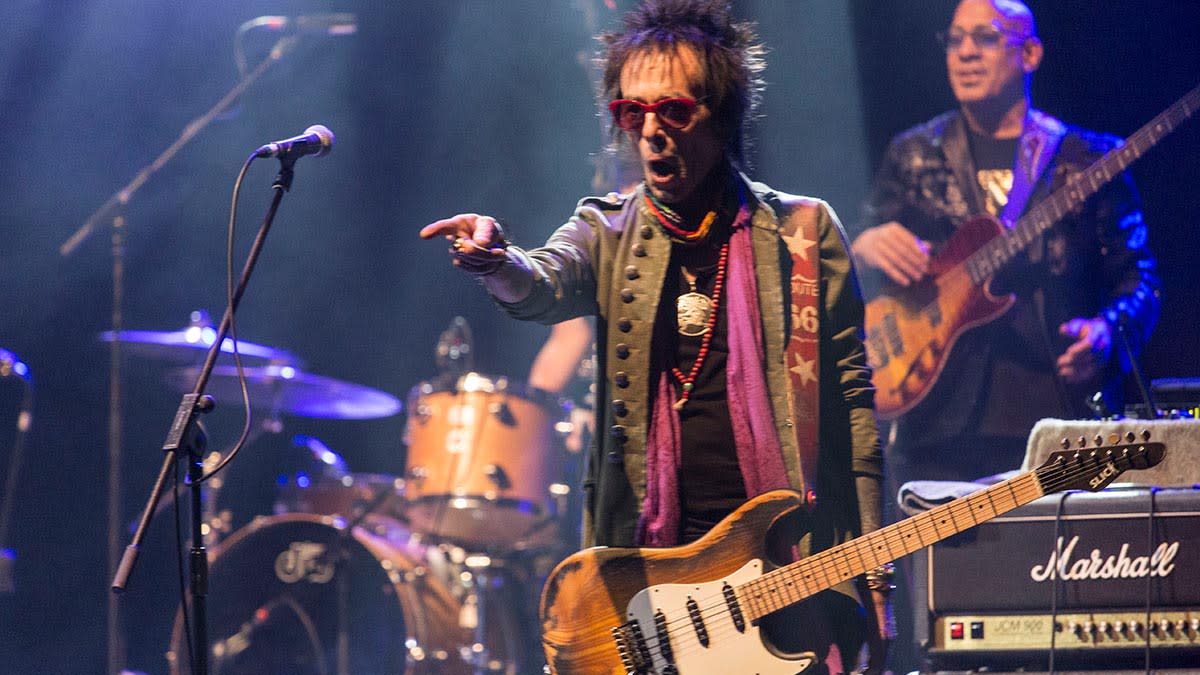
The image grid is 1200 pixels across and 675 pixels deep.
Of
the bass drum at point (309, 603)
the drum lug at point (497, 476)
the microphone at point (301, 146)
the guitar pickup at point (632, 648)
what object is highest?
the microphone at point (301, 146)

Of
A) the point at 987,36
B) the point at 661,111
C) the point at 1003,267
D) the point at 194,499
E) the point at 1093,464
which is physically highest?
the point at 987,36

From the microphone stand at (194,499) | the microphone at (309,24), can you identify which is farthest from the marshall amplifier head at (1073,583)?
the microphone at (309,24)

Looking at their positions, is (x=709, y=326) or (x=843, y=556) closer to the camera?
(x=843, y=556)

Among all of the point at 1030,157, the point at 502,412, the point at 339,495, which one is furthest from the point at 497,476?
the point at 1030,157

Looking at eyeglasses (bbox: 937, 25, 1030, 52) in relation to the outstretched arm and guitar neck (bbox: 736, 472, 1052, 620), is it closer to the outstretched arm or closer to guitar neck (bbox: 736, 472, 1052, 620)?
guitar neck (bbox: 736, 472, 1052, 620)

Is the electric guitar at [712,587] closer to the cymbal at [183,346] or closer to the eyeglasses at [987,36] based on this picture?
the eyeglasses at [987,36]

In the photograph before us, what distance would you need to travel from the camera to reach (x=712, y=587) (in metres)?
2.97

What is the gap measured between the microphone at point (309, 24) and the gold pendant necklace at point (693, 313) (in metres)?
4.47

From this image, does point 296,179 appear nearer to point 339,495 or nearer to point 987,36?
point 339,495

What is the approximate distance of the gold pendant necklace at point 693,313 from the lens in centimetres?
319

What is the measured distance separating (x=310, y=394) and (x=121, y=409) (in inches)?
62.1

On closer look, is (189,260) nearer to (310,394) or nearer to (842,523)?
(310,394)

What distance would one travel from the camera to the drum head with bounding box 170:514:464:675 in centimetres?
609

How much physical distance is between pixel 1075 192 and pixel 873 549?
3.00 m
